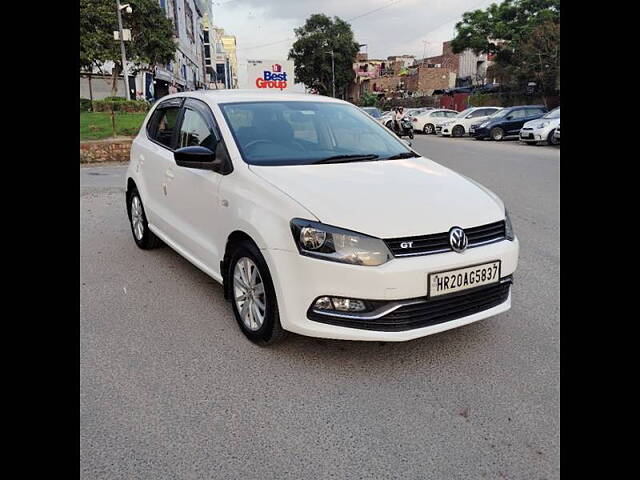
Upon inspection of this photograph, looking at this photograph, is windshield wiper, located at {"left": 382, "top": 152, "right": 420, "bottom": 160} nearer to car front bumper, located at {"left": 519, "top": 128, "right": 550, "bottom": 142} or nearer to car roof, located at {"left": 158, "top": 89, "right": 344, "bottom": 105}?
car roof, located at {"left": 158, "top": 89, "right": 344, "bottom": 105}

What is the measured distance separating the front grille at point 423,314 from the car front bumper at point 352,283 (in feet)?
0.08

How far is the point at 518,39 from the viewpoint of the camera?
3775cm

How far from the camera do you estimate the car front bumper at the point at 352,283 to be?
2.89 meters

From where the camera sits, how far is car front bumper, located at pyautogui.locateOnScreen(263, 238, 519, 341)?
2889 mm

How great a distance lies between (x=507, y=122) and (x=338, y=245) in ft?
74.9

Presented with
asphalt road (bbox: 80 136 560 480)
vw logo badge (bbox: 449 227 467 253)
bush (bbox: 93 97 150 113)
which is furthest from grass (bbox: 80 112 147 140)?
vw logo badge (bbox: 449 227 467 253)

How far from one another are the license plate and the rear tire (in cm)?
2601

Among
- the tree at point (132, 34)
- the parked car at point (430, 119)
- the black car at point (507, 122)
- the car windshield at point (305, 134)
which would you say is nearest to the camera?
the car windshield at point (305, 134)

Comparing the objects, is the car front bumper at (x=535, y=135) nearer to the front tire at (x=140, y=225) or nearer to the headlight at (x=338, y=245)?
the front tire at (x=140, y=225)

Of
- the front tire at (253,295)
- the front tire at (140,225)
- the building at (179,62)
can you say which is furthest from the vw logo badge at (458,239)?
the building at (179,62)

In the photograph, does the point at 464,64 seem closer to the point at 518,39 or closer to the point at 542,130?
the point at 518,39
